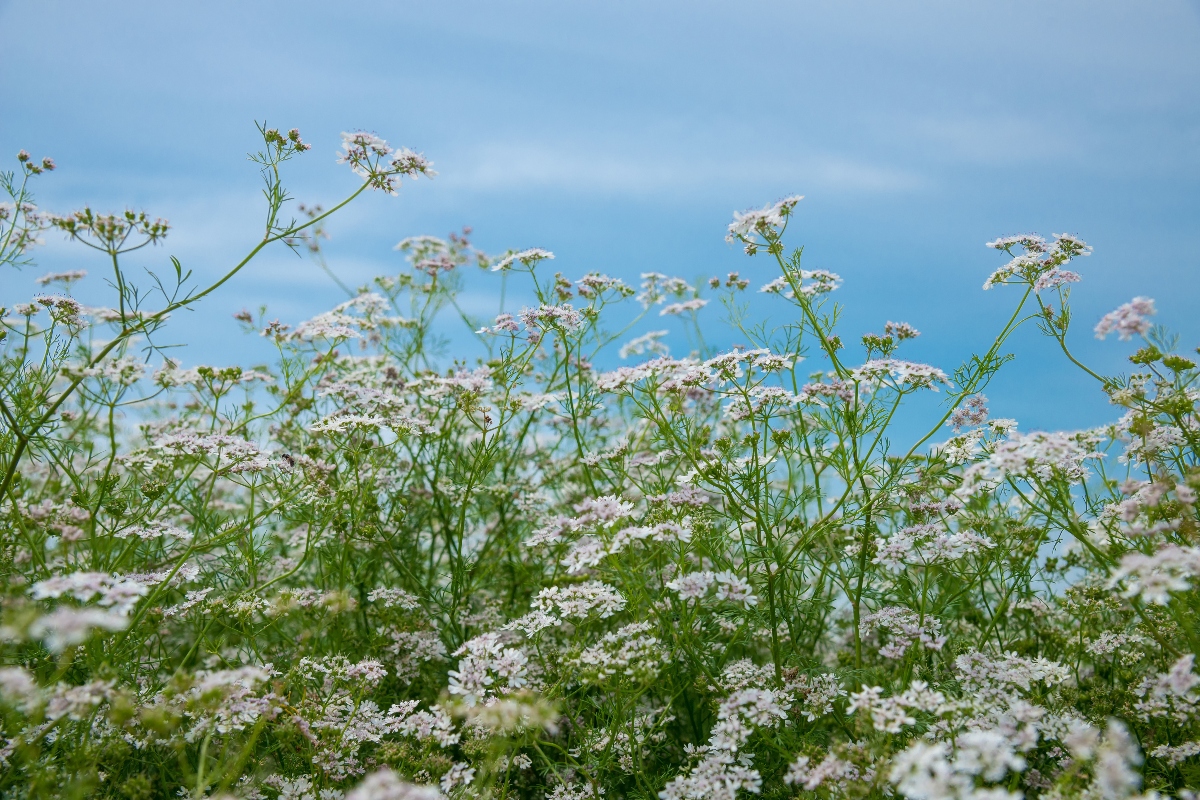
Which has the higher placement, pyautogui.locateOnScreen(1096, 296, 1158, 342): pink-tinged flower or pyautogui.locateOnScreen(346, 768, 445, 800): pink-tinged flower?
pyautogui.locateOnScreen(1096, 296, 1158, 342): pink-tinged flower

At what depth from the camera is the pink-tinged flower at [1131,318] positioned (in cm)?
357

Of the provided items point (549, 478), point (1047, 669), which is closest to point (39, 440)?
point (549, 478)

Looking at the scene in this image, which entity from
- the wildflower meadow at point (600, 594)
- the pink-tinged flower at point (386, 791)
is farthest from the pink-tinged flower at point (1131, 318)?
the pink-tinged flower at point (386, 791)

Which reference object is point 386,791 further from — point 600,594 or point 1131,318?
point 1131,318

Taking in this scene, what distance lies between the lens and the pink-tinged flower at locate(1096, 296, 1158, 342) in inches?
141

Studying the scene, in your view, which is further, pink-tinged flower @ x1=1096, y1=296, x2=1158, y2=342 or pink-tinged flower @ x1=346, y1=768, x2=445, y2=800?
pink-tinged flower @ x1=1096, y1=296, x2=1158, y2=342

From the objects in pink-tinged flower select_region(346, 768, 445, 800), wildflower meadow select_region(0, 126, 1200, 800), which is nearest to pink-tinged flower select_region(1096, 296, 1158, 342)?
wildflower meadow select_region(0, 126, 1200, 800)

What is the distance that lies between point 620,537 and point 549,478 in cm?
317

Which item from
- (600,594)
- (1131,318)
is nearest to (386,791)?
(600,594)

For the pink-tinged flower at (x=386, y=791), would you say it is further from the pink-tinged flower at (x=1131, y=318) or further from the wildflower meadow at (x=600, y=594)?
the pink-tinged flower at (x=1131, y=318)

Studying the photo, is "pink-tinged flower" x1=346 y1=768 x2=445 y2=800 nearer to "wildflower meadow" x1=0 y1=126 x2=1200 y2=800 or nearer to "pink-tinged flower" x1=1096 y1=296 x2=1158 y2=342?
"wildflower meadow" x1=0 y1=126 x2=1200 y2=800

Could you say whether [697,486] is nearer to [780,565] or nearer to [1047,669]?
[780,565]

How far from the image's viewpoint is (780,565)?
4039mm

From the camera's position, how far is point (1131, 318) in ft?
11.7
